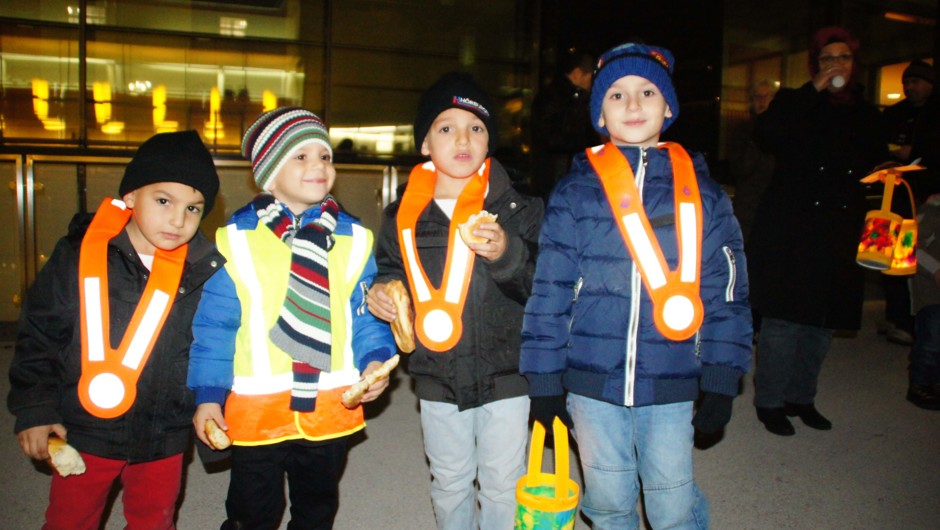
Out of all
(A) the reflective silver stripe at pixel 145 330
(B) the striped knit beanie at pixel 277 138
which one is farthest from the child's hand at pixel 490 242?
(A) the reflective silver stripe at pixel 145 330

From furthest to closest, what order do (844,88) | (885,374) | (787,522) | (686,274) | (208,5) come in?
(208,5)
(885,374)
(844,88)
(787,522)
(686,274)

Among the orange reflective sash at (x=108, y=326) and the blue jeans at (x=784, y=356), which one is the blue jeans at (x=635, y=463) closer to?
the orange reflective sash at (x=108, y=326)

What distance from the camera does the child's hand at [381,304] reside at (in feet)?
8.18

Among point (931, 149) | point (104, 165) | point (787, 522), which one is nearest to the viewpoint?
point (787, 522)

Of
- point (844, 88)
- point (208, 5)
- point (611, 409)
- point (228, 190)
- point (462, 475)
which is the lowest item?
point (462, 475)

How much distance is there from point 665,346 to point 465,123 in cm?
108

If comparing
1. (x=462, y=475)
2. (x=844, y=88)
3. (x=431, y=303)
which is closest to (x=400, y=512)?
(x=462, y=475)

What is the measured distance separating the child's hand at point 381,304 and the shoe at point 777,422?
294 cm

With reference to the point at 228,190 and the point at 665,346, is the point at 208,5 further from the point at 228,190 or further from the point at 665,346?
the point at 665,346

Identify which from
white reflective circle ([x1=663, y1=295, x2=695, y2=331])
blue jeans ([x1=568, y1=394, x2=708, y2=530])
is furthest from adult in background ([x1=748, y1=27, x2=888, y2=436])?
white reflective circle ([x1=663, y1=295, x2=695, y2=331])

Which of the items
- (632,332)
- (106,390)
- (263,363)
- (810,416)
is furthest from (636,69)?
(810,416)

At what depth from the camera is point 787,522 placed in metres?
3.29

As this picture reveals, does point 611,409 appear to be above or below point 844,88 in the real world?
below

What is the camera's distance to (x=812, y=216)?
4199mm
